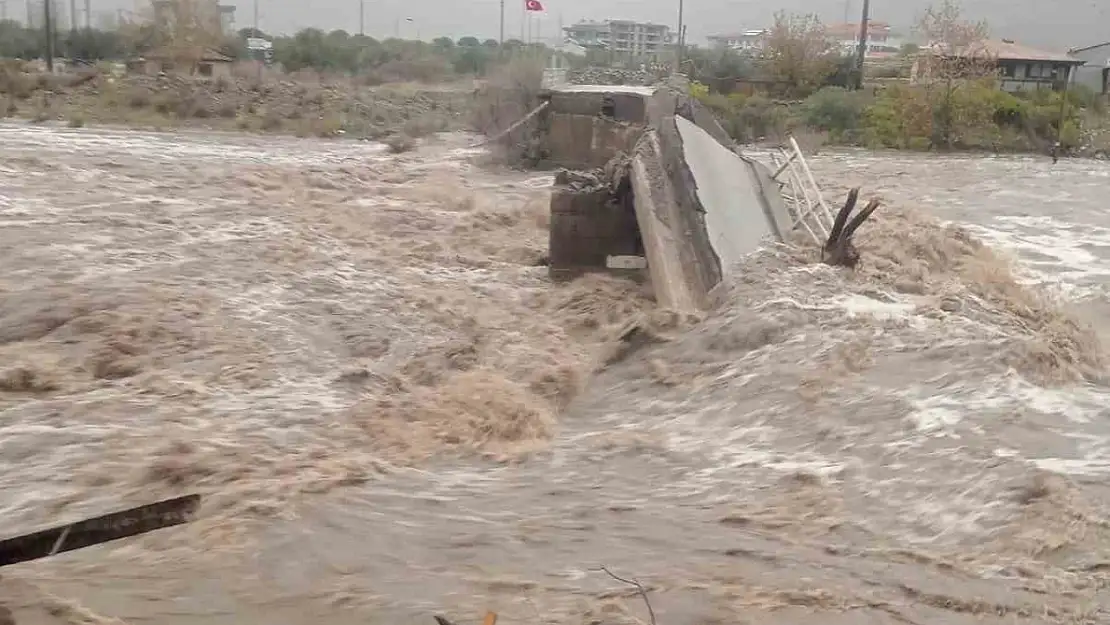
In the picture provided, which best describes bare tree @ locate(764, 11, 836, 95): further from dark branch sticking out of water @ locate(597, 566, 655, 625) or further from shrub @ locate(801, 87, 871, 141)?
dark branch sticking out of water @ locate(597, 566, 655, 625)

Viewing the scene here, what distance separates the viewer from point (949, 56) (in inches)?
1427

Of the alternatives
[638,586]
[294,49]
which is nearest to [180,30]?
[294,49]

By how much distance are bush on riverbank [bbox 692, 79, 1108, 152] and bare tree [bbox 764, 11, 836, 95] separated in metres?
5.53

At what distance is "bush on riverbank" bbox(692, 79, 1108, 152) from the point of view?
33.5 meters

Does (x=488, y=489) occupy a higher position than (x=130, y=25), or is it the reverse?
(x=130, y=25)

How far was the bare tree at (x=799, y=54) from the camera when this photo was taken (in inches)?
1622

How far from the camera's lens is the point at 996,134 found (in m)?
33.9

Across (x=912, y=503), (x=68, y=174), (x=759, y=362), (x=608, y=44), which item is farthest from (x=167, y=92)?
(x=912, y=503)

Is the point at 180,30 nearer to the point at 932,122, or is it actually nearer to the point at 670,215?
the point at 932,122

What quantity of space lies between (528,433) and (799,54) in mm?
36784

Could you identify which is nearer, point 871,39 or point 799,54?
point 799,54

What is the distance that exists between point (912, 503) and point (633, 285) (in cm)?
580

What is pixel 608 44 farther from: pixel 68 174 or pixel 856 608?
pixel 856 608

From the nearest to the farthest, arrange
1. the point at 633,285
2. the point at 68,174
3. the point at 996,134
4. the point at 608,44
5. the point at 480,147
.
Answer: the point at 633,285 < the point at 68,174 < the point at 480,147 < the point at 996,134 < the point at 608,44
